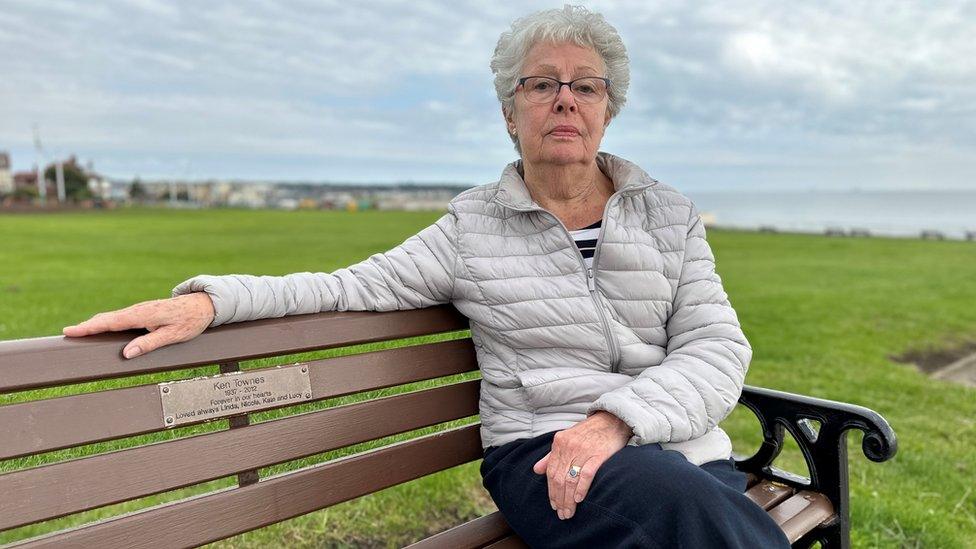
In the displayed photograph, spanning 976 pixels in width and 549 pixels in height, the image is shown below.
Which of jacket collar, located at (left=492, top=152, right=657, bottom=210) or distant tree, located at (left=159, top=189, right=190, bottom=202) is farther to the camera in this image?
distant tree, located at (left=159, top=189, right=190, bottom=202)

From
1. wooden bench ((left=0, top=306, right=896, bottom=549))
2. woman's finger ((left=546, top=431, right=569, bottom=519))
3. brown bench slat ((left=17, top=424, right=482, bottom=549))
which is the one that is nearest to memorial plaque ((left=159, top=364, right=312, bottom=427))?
wooden bench ((left=0, top=306, right=896, bottom=549))

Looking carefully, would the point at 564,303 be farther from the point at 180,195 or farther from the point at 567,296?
the point at 180,195

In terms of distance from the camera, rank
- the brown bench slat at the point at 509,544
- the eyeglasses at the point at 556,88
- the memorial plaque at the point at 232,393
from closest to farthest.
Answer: the memorial plaque at the point at 232,393 → the brown bench slat at the point at 509,544 → the eyeglasses at the point at 556,88

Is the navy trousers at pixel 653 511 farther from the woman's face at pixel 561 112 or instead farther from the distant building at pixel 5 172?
the distant building at pixel 5 172

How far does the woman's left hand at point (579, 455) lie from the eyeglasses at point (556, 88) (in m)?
1.15

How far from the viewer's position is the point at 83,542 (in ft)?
6.24

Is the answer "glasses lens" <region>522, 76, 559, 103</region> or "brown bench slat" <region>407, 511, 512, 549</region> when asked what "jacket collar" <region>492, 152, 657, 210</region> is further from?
"brown bench slat" <region>407, 511, 512, 549</region>

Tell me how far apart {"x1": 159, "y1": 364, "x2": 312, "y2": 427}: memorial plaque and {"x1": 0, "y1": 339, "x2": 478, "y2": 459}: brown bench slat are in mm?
28

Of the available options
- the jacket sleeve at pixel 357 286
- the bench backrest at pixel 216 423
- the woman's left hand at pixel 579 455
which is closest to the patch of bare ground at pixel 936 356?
the woman's left hand at pixel 579 455

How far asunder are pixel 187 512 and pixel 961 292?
13759 mm

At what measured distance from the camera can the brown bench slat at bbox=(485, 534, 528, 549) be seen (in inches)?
97.3

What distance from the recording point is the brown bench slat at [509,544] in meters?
2.47

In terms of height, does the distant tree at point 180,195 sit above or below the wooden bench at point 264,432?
above

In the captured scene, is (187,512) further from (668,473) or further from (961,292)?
(961,292)
